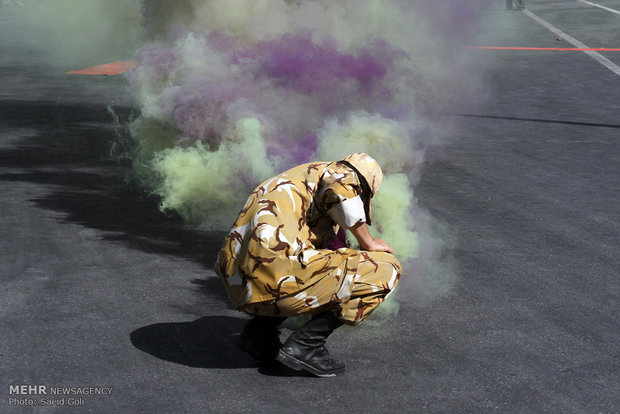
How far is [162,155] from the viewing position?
8.06 m

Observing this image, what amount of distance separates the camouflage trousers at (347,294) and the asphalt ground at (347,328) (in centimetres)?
41

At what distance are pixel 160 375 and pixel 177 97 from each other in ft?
12.7

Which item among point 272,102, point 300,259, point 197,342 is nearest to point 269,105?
point 272,102

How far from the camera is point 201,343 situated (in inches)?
194

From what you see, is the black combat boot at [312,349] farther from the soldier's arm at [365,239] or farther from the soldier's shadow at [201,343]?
the soldier's arm at [365,239]

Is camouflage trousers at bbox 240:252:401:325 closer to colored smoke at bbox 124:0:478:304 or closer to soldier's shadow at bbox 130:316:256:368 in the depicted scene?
soldier's shadow at bbox 130:316:256:368

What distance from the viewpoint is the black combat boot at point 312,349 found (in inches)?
173

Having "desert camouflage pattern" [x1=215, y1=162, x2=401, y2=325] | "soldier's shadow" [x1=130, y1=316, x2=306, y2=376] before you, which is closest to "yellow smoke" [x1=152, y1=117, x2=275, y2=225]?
"soldier's shadow" [x1=130, y1=316, x2=306, y2=376]

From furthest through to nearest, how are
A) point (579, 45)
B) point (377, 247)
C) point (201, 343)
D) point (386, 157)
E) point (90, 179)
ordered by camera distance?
point (579, 45)
point (90, 179)
point (386, 157)
point (201, 343)
point (377, 247)

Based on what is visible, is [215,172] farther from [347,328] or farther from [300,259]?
[300,259]

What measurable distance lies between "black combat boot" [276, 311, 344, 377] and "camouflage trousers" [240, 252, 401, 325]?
0.26 feet

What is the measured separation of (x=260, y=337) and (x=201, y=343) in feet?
1.83

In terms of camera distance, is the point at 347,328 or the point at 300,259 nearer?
the point at 300,259

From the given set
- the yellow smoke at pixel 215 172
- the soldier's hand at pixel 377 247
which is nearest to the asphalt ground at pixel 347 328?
the yellow smoke at pixel 215 172
